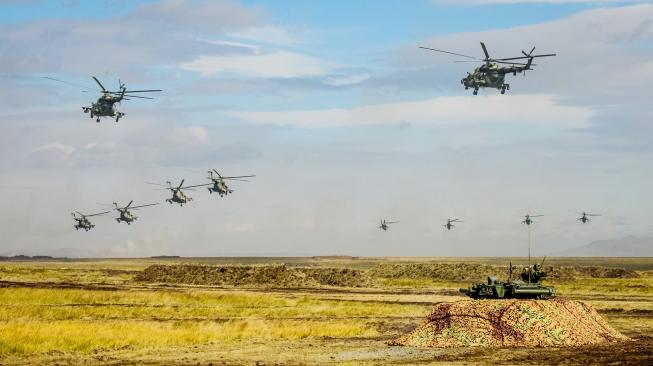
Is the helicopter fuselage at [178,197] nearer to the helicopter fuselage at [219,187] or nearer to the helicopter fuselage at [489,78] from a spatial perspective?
the helicopter fuselage at [219,187]

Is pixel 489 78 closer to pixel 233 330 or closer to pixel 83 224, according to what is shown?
pixel 233 330

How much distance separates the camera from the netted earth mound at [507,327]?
30.8 meters

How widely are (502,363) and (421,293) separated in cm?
4590

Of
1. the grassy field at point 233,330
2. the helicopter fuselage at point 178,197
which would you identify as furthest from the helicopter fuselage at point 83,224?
the grassy field at point 233,330

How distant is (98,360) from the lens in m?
28.5

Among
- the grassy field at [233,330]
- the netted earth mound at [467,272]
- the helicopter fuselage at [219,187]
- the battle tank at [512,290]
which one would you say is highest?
the helicopter fuselage at [219,187]

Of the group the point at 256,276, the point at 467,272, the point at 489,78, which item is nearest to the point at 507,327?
the point at 489,78

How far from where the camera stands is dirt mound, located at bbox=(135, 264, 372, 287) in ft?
284

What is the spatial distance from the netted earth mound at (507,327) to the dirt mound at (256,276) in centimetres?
5381

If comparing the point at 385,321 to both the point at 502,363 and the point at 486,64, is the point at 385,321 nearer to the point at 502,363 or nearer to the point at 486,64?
the point at 502,363

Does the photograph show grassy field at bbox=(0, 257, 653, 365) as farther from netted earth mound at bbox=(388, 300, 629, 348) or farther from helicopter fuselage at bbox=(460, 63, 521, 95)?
helicopter fuselage at bbox=(460, 63, 521, 95)

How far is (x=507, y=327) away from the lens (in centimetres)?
3108

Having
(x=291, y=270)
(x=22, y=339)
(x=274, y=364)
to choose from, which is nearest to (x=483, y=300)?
(x=274, y=364)

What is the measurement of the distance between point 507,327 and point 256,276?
191 ft
